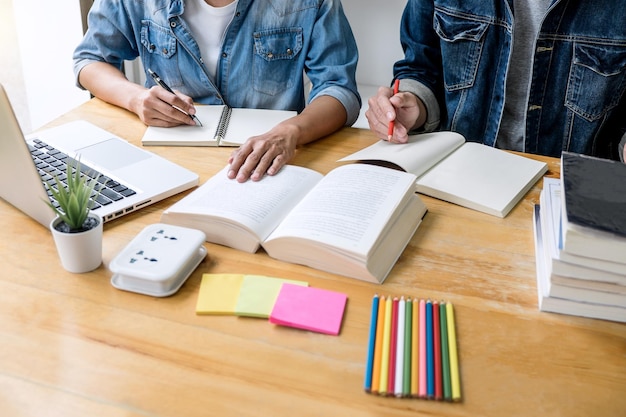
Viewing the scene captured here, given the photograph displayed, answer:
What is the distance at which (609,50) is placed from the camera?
1.46 m

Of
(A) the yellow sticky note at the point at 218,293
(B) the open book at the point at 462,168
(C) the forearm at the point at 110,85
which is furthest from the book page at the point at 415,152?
(C) the forearm at the point at 110,85

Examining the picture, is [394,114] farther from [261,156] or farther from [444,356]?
Result: [444,356]

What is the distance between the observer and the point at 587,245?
2.60 ft

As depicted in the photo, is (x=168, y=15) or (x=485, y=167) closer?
(x=485, y=167)

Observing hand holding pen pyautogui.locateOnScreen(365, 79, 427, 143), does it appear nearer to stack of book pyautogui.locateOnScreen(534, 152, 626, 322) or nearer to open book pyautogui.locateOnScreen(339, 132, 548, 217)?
open book pyautogui.locateOnScreen(339, 132, 548, 217)

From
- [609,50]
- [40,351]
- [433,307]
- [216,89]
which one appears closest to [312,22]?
[216,89]

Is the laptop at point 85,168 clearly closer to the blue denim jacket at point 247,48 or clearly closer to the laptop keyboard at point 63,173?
the laptop keyboard at point 63,173

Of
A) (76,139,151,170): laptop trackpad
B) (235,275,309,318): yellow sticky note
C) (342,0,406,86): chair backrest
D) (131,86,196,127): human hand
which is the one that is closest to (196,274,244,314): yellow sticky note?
(235,275,309,318): yellow sticky note

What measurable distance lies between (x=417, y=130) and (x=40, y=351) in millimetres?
1019

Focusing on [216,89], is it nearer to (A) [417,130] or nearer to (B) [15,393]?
(A) [417,130]

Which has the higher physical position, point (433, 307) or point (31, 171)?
point (31, 171)

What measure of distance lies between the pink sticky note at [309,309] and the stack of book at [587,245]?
30 cm

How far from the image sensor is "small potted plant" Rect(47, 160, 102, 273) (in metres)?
0.87

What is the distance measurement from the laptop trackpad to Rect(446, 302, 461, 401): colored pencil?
0.68m
